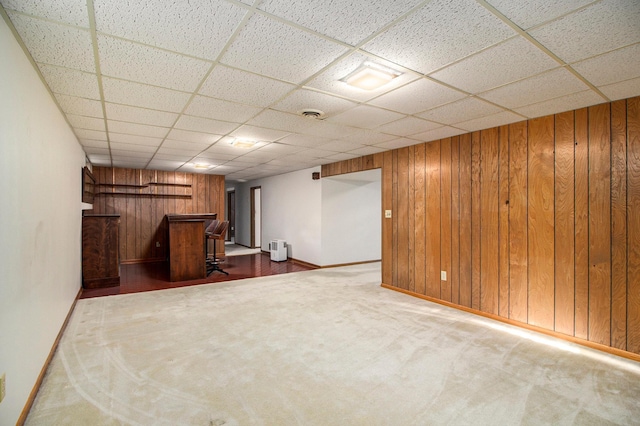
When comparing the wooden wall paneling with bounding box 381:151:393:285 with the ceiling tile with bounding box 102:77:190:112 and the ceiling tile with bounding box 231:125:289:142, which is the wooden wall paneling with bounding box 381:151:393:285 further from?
the ceiling tile with bounding box 102:77:190:112

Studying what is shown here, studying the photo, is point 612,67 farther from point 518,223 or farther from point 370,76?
point 518,223

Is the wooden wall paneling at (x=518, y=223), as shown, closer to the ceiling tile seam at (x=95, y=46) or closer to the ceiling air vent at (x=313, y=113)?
the ceiling air vent at (x=313, y=113)

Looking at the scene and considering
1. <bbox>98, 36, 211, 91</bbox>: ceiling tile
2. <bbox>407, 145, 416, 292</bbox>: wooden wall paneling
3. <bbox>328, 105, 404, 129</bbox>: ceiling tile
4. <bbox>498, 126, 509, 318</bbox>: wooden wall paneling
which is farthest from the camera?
<bbox>407, 145, 416, 292</bbox>: wooden wall paneling

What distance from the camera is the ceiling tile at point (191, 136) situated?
4.01 m

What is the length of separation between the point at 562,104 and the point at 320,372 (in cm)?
332

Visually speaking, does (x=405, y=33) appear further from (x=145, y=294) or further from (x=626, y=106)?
(x=145, y=294)

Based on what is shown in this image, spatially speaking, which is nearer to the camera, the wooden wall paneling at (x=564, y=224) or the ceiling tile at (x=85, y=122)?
the wooden wall paneling at (x=564, y=224)

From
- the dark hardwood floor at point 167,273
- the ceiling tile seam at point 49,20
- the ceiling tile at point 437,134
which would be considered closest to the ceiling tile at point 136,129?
the ceiling tile seam at point 49,20

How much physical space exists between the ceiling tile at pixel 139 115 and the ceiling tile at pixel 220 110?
345mm

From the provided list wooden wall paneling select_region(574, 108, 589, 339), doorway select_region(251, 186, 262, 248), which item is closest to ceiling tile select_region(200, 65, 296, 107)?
wooden wall paneling select_region(574, 108, 589, 339)

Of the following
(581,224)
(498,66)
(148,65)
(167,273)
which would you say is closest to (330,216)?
(167,273)

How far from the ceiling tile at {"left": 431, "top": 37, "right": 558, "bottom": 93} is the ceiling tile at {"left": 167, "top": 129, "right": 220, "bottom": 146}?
3059 millimetres

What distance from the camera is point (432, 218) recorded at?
4.48m

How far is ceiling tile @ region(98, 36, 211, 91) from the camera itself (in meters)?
1.94
